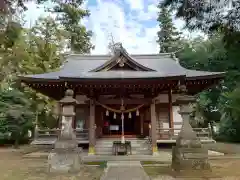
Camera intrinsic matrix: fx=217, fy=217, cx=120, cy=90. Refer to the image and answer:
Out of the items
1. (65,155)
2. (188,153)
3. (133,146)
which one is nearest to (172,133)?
(133,146)

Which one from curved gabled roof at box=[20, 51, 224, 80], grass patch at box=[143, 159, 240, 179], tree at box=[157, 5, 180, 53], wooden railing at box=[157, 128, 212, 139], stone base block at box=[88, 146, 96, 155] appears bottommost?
grass patch at box=[143, 159, 240, 179]

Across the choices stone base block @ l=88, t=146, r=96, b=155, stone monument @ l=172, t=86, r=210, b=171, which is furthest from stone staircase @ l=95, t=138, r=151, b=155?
stone monument @ l=172, t=86, r=210, b=171

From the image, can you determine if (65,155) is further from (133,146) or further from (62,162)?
(133,146)

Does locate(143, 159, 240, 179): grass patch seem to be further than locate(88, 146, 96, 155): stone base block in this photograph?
No

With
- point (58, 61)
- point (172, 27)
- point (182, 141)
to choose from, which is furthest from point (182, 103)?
point (172, 27)

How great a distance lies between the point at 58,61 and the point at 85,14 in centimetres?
1055

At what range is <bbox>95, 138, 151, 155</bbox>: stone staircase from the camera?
11.6 m

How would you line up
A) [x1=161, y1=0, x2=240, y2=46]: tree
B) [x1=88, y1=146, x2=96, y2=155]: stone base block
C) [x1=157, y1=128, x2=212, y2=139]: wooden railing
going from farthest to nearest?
[x1=157, y1=128, x2=212, y2=139]: wooden railing < [x1=88, y1=146, x2=96, y2=155]: stone base block < [x1=161, y1=0, x2=240, y2=46]: tree

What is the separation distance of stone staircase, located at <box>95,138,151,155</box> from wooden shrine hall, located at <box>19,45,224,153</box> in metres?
0.51

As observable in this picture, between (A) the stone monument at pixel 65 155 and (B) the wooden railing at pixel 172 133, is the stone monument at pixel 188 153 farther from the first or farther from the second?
(B) the wooden railing at pixel 172 133

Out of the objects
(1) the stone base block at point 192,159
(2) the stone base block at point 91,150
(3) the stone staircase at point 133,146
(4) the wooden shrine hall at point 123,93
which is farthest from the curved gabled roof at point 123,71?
(1) the stone base block at point 192,159

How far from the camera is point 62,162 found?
7.35 m

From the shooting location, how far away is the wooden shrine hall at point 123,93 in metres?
11.0

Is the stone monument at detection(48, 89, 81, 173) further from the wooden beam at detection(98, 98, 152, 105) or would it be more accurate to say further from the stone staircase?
the wooden beam at detection(98, 98, 152, 105)
